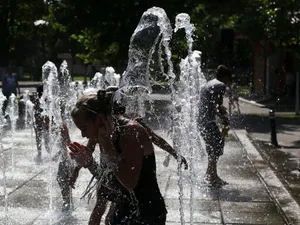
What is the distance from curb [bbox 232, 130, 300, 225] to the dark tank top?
3.43 m

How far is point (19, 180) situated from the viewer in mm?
8477

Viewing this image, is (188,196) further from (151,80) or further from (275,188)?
(151,80)

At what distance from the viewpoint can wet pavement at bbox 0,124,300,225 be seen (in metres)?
6.44

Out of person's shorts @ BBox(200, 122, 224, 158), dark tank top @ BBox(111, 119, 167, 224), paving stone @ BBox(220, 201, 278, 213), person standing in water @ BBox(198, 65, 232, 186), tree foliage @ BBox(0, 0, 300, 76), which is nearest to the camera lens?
dark tank top @ BBox(111, 119, 167, 224)

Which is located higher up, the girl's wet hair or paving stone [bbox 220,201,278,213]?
the girl's wet hair

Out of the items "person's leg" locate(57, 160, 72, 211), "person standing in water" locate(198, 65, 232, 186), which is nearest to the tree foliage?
"person standing in water" locate(198, 65, 232, 186)

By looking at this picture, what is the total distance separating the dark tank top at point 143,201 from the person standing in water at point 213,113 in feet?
15.3

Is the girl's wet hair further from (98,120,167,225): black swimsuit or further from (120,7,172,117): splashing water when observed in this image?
(120,7,172,117): splashing water

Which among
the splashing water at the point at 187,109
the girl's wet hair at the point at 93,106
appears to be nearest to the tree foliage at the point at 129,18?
the splashing water at the point at 187,109

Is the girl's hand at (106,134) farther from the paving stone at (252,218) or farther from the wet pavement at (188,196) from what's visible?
the paving stone at (252,218)

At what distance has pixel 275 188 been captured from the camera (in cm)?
823

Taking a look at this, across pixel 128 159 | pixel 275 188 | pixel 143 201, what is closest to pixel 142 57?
pixel 143 201

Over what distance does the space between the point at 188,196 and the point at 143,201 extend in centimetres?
421

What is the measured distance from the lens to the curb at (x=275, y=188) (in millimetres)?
6773
